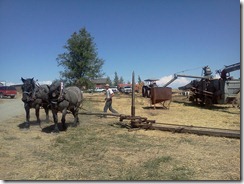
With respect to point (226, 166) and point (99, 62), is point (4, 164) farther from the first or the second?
point (99, 62)

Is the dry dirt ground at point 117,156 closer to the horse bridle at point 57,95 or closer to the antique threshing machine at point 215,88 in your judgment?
the horse bridle at point 57,95

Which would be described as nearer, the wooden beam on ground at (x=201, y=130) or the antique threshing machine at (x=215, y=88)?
the wooden beam on ground at (x=201, y=130)

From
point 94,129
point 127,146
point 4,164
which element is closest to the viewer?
point 4,164

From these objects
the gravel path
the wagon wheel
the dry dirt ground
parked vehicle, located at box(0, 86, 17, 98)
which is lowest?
the dry dirt ground

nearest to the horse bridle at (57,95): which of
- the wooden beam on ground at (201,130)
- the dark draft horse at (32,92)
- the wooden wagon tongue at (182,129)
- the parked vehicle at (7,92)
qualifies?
the dark draft horse at (32,92)

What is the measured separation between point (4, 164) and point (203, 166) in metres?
4.09

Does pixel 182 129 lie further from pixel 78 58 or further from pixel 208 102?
pixel 78 58

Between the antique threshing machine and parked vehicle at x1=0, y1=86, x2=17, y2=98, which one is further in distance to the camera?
parked vehicle at x1=0, y1=86, x2=17, y2=98

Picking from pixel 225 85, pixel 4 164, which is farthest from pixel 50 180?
pixel 225 85

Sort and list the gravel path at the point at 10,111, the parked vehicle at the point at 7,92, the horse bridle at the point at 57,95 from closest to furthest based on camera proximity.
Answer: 1. the horse bridle at the point at 57,95
2. the gravel path at the point at 10,111
3. the parked vehicle at the point at 7,92

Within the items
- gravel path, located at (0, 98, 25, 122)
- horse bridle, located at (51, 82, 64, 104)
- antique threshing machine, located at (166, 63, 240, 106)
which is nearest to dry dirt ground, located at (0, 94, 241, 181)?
horse bridle, located at (51, 82, 64, 104)

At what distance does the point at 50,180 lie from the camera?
4793mm

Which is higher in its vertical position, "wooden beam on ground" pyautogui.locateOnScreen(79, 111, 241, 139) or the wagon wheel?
the wagon wheel

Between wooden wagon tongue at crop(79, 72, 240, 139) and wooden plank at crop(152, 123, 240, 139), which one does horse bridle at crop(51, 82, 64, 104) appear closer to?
wooden wagon tongue at crop(79, 72, 240, 139)
